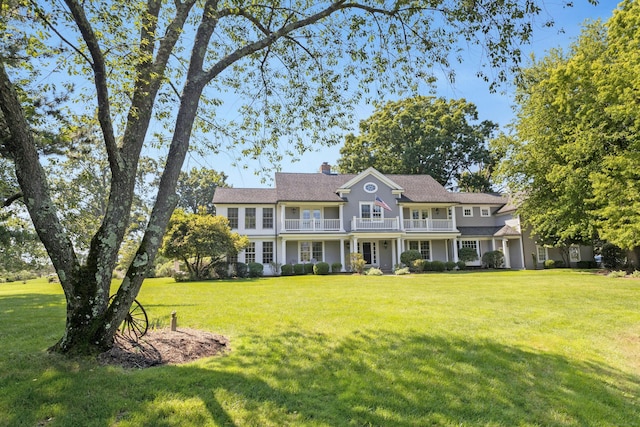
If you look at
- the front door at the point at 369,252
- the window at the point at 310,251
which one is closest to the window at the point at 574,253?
the front door at the point at 369,252

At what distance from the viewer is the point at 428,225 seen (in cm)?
2639

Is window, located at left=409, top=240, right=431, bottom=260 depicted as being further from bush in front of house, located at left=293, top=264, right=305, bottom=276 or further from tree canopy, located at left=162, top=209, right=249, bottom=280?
tree canopy, located at left=162, top=209, right=249, bottom=280

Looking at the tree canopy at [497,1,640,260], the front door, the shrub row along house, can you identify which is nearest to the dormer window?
the shrub row along house

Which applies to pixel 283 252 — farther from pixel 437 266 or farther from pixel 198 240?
pixel 437 266

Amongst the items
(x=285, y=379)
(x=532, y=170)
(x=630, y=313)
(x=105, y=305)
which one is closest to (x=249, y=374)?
(x=285, y=379)

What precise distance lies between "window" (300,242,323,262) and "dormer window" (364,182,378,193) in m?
5.18

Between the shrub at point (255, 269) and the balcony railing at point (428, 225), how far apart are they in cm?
1076

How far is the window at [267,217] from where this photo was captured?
2531cm

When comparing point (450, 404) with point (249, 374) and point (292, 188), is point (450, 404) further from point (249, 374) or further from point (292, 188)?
point (292, 188)

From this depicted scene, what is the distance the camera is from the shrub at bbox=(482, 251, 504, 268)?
1048 inches

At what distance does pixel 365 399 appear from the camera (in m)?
3.85

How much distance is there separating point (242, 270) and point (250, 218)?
14.1ft

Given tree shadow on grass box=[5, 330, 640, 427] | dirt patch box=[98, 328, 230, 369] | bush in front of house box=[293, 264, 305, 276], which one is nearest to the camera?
tree shadow on grass box=[5, 330, 640, 427]

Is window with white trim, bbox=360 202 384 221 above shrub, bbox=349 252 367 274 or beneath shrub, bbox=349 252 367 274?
above
